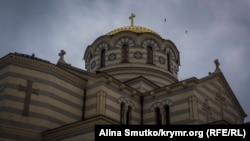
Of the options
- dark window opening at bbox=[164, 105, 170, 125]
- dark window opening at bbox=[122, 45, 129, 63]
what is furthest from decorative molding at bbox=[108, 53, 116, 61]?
dark window opening at bbox=[164, 105, 170, 125]

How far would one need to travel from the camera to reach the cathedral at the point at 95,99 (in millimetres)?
23500

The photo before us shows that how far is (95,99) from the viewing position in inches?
1033

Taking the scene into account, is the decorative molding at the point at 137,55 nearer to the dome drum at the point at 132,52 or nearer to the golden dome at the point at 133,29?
the dome drum at the point at 132,52

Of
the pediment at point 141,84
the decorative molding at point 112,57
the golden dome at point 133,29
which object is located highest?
the golden dome at point 133,29

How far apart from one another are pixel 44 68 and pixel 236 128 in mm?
14714

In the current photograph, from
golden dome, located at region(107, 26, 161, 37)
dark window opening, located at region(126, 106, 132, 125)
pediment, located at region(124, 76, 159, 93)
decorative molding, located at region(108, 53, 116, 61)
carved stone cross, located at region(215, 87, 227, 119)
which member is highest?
golden dome, located at region(107, 26, 161, 37)

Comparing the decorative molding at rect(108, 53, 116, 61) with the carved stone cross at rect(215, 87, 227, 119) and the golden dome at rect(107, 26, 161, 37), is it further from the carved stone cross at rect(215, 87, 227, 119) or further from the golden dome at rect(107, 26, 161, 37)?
the carved stone cross at rect(215, 87, 227, 119)

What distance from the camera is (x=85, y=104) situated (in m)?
27.0

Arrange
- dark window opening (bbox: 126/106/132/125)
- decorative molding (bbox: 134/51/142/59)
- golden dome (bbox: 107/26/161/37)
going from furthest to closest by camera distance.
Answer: golden dome (bbox: 107/26/161/37)
decorative molding (bbox: 134/51/142/59)
dark window opening (bbox: 126/106/132/125)

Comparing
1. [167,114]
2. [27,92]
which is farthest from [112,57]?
[27,92]

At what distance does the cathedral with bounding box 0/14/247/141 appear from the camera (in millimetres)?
23500

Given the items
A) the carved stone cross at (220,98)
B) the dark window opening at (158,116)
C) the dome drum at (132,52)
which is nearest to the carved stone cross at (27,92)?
the dark window opening at (158,116)

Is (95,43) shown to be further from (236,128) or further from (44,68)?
(236,128)

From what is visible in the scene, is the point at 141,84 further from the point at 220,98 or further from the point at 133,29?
the point at 133,29
